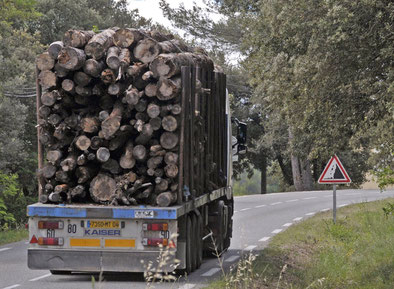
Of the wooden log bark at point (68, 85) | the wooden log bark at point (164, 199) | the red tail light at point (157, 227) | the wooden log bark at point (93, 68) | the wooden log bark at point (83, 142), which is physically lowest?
the red tail light at point (157, 227)

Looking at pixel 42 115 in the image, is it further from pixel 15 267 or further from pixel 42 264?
pixel 15 267

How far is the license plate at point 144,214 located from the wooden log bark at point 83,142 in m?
1.11

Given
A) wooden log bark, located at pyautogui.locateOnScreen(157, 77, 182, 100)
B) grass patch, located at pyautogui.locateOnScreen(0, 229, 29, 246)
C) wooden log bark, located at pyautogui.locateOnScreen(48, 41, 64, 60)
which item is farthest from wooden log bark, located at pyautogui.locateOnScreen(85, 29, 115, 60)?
grass patch, located at pyautogui.locateOnScreen(0, 229, 29, 246)

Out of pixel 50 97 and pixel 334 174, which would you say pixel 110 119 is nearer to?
pixel 50 97

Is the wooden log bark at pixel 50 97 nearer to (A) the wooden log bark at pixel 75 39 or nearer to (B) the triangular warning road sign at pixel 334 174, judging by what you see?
(A) the wooden log bark at pixel 75 39

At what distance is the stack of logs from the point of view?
35.7ft

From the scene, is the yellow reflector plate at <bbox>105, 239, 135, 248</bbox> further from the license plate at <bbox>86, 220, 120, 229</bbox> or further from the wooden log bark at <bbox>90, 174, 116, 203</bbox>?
the wooden log bark at <bbox>90, 174, 116, 203</bbox>

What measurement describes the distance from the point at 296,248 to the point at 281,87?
3232mm

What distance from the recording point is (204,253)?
14.7 m

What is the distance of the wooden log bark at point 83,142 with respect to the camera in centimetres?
1102

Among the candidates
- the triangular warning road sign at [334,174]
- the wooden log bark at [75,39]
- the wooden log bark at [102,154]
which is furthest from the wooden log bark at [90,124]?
the triangular warning road sign at [334,174]

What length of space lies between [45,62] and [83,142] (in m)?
1.18

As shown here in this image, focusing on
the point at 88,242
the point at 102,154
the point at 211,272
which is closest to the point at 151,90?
the point at 102,154

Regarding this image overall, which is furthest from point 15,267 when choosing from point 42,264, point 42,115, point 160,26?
point 160,26
